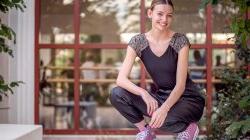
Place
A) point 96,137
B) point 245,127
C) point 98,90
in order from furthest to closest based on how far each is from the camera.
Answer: point 98,90
point 96,137
point 245,127

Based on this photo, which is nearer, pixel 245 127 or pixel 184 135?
pixel 184 135

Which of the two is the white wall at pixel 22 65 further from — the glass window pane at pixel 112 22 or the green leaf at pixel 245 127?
the glass window pane at pixel 112 22

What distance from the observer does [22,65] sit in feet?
19.0

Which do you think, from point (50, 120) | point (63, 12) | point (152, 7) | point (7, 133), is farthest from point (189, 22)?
point (152, 7)

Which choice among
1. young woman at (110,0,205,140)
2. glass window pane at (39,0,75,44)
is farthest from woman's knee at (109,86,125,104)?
glass window pane at (39,0,75,44)

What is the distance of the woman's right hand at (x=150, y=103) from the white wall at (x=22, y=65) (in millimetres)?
3257

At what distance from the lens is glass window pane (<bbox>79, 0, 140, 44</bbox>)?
1107cm

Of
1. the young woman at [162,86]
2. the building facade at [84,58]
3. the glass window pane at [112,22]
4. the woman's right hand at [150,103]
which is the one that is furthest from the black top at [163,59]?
the glass window pane at [112,22]

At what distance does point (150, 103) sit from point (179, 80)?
20 centimetres

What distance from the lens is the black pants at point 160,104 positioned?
9.12 ft

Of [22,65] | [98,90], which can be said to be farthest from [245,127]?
[98,90]

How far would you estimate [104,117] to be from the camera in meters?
8.94

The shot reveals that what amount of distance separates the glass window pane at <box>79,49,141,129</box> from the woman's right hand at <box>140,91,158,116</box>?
16.1 ft

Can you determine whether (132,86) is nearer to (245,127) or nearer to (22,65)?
(245,127)
